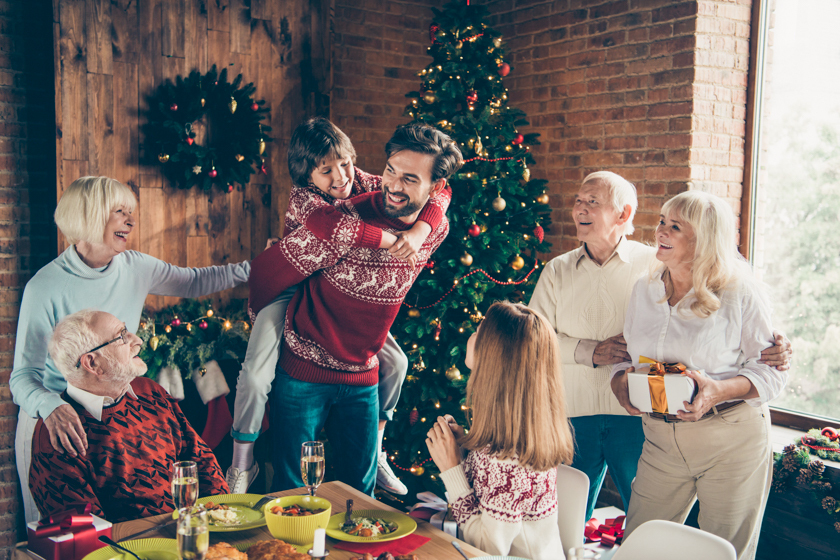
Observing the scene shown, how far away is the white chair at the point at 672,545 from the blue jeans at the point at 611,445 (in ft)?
2.44

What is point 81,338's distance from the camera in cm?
206

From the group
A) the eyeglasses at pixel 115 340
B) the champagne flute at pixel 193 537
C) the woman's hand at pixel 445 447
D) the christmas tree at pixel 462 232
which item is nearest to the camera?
the champagne flute at pixel 193 537

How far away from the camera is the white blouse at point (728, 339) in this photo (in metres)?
2.15

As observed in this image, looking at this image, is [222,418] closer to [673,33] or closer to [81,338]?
[81,338]

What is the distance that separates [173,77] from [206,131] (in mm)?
322

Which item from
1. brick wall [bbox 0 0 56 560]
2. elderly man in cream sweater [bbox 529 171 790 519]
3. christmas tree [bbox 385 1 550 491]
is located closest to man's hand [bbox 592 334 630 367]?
elderly man in cream sweater [bbox 529 171 790 519]

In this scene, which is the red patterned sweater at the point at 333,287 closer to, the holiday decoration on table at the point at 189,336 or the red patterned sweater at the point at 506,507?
the red patterned sweater at the point at 506,507

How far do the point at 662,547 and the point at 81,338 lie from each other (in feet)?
5.71

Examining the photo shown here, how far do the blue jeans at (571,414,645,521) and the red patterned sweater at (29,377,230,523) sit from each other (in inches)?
51.5

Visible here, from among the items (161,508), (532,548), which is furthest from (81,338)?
(532,548)

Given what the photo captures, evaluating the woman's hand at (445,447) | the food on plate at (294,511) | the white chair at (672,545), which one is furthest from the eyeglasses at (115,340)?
the white chair at (672,545)

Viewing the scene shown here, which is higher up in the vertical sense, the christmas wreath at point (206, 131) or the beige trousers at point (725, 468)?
the christmas wreath at point (206, 131)

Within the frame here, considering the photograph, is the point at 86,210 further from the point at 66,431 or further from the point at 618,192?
the point at 618,192

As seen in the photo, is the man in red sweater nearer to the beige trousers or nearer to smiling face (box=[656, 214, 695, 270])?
smiling face (box=[656, 214, 695, 270])
